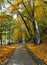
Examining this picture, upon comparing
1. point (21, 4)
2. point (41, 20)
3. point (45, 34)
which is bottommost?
point (45, 34)

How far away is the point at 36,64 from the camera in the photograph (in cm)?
1247

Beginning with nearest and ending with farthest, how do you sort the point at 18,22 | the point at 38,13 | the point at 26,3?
the point at 26,3, the point at 38,13, the point at 18,22

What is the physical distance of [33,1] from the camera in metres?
30.6

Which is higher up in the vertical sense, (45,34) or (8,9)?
(8,9)

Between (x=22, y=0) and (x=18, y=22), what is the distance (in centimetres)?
1912

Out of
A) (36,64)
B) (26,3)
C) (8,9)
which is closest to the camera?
(36,64)

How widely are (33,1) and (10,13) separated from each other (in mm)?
4066

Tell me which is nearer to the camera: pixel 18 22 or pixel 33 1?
pixel 33 1

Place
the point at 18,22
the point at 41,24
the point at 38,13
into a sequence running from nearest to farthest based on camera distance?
the point at 41,24 < the point at 38,13 < the point at 18,22

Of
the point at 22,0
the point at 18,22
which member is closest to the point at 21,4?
the point at 22,0

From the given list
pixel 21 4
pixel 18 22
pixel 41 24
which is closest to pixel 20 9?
pixel 21 4

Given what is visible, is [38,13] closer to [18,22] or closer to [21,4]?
[21,4]

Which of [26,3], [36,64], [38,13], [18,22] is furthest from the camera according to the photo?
[18,22]

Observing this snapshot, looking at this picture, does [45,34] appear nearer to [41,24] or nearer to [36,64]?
[41,24]
